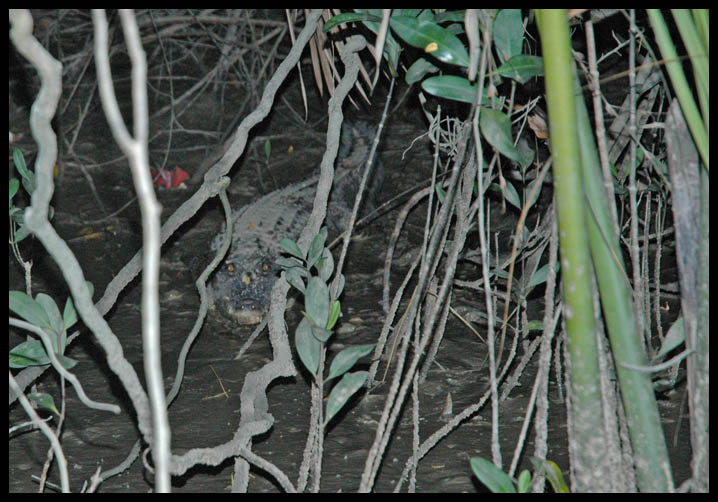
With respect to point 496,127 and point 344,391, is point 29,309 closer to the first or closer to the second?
point 344,391

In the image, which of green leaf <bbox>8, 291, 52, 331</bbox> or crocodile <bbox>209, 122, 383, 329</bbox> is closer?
green leaf <bbox>8, 291, 52, 331</bbox>

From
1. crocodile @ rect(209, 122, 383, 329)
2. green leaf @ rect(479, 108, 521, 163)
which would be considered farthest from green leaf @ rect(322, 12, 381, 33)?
crocodile @ rect(209, 122, 383, 329)

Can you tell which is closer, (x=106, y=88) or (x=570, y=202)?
(x=106, y=88)

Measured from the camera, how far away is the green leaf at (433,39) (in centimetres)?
140

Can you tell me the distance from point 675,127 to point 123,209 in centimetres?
380

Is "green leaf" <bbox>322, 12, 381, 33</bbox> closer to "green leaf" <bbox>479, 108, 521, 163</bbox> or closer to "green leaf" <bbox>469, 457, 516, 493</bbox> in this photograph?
"green leaf" <bbox>479, 108, 521, 163</bbox>

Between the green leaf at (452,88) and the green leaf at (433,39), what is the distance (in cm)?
4

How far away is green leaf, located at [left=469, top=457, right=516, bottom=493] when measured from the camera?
123 centimetres

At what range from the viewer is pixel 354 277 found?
366 centimetres

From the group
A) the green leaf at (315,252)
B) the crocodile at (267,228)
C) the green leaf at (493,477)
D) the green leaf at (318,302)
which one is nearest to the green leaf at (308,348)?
the green leaf at (318,302)

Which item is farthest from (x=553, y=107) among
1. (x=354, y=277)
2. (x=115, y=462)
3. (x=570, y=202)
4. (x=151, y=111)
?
(x=151, y=111)

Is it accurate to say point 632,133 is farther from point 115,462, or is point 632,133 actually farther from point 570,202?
point 115,462

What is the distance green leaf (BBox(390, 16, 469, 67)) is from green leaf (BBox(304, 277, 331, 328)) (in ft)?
1.77
